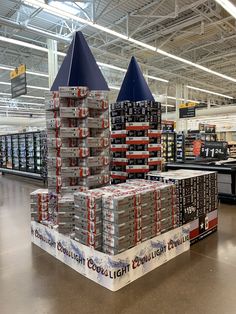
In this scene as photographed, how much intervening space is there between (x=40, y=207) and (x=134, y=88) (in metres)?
2.63

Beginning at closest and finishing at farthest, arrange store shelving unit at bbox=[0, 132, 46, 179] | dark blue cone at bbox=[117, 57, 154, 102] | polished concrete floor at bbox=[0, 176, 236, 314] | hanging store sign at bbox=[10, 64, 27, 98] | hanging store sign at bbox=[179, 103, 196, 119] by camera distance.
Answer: polished concrete floor at bbox=[0, 176, 236, 314] → dark blue cone at bbox=[117, 57, 154, 102] → hanging store sign at bbox=[10, 64, 27, 98] → store shelving unit at bbox=[0, 132, 46, 179] → hanging store sign at bbox=[179, 103, 196, 119]

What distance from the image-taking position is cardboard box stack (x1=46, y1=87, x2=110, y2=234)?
343cm

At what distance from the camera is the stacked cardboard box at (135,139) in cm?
418

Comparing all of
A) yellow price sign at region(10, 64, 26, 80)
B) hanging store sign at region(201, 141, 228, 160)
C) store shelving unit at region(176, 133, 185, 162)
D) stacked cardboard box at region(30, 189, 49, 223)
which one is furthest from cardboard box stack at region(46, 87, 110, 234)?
store shelving unit at region(176, 133, 185, 162)

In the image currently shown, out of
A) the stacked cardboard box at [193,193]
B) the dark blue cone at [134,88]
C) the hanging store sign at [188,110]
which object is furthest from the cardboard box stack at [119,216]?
the hanging store sign at [188,110]

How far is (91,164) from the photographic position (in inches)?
142

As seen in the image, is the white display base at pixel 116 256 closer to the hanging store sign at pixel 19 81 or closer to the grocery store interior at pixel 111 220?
the grocery store interior at pixel 111 220

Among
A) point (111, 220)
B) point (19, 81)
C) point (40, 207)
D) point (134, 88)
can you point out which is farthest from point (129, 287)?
point (19, 81)

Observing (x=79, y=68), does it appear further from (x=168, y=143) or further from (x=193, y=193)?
(x=168, y=143)

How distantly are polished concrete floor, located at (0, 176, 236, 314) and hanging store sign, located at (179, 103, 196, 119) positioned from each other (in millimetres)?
11042

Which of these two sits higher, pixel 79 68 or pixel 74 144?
pixel 79 68

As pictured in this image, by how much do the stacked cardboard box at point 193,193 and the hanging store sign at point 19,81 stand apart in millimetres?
5755

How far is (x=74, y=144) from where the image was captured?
3594 millimetres

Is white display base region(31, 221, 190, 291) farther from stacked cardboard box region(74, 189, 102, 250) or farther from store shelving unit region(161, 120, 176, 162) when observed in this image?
store shelving unit region(161, 120, 176, 162)
